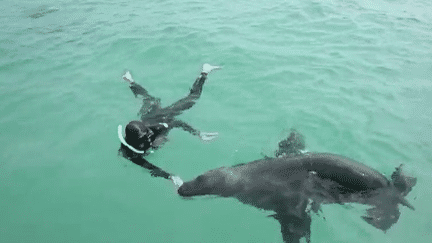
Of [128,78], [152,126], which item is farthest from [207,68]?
[152,126]

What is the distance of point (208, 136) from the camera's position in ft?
20.1

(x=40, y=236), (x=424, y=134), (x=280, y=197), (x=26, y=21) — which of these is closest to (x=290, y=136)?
(x=280, y=197)

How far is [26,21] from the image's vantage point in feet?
39.8

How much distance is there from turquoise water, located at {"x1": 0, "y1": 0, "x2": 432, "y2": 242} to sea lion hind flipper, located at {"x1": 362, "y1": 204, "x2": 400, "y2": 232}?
0.40 feet

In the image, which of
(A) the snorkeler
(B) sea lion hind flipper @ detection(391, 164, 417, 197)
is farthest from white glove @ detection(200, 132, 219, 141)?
(B) sea lion hind flipper @ detection(391, 164, 417, 197)

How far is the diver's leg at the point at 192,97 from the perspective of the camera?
6.76m

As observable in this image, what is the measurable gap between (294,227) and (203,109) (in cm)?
347

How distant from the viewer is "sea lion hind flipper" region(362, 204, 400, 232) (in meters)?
4.34

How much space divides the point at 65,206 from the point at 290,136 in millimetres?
4234

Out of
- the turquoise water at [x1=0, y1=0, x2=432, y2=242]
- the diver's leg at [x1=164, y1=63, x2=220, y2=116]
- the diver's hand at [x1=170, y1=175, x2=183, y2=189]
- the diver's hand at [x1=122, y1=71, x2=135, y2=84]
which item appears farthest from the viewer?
the diver's hand at [x1=122, y1=71, x2=135, y2=84]

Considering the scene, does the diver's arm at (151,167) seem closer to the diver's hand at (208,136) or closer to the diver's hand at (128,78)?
the diver's hand at (208,136)

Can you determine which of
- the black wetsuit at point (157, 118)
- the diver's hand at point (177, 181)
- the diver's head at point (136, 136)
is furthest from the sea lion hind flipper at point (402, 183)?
the diver's head at point (136, 136)

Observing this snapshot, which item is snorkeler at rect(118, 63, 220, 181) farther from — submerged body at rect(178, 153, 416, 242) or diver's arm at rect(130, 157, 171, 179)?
submerged body at rect(178, 153, 416, 242)

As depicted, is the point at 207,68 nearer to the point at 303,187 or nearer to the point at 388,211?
the point at 303,187
